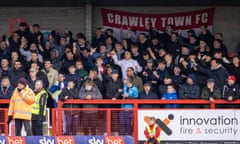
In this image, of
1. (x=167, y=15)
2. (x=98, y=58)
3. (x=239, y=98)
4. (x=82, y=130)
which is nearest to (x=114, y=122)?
(x=82, y=130)

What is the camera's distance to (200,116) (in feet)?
56.1

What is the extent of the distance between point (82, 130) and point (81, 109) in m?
0.51

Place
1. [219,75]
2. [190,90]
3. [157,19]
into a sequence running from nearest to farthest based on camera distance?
[190,90] < [219,75] < [157,19]

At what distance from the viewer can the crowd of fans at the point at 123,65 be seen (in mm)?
17125

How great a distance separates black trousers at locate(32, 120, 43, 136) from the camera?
55.0 feet

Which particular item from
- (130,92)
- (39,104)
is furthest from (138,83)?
(39,104)

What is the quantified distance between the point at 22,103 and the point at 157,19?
21.9 feet

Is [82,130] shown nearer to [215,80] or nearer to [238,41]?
[215,80]

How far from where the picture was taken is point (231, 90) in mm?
17031

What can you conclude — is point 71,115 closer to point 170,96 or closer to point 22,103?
point 22,103

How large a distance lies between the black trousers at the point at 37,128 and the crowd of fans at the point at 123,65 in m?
0.81

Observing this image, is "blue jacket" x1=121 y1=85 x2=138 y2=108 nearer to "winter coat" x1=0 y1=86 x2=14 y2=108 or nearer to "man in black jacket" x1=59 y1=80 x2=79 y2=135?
"man in black jacket" x1=59 y1=80 x2=79 y2=135

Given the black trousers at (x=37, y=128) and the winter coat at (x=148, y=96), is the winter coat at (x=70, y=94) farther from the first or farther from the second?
the winter coat at (x=148, y=96)

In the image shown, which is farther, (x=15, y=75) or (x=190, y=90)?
(x=15, y=75)
